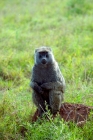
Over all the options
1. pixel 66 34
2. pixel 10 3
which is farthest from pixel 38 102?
pixel 10 3

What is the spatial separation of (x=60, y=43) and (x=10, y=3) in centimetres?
700

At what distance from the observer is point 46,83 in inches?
190

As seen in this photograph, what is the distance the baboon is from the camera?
15.9ft

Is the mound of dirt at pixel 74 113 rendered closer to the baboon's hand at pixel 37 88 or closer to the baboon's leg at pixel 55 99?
the baboon's leg at pixel 55 99

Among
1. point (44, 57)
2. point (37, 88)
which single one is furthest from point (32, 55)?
point (37, 88)

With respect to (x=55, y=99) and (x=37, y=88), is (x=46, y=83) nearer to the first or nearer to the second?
(x=37, y=88)

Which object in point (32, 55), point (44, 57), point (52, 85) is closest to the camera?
point (52, 85)

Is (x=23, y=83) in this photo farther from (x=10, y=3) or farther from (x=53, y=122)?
(x=10, y=3)

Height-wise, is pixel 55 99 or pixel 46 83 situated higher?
pixel 46 83

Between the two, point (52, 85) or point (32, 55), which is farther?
point (32, 55)

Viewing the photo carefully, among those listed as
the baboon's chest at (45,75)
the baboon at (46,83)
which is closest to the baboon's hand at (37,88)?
the baboon at (46,83)

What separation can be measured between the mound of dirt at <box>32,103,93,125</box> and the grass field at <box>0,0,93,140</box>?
Answer: 0.22 m

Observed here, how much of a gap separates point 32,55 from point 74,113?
3.81m

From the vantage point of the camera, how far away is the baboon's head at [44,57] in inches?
193
